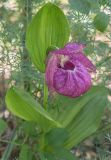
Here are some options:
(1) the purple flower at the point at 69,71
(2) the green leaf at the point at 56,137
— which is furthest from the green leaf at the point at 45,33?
(2) the green leaf at the point at 56,137

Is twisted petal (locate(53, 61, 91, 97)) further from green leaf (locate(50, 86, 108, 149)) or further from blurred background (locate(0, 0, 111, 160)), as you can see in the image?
blurred background (locate(0, 0, 111, 160))

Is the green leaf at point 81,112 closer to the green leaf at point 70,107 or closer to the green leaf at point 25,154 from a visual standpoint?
the green leaf at point 70,107

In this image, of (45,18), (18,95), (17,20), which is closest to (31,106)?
(18,95)

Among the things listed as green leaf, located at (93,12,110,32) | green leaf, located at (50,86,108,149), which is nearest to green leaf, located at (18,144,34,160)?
green leaf, located at (50,86,108,149)

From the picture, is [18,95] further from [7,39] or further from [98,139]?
[98,139]

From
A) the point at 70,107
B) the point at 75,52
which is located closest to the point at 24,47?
the point at 70,107
